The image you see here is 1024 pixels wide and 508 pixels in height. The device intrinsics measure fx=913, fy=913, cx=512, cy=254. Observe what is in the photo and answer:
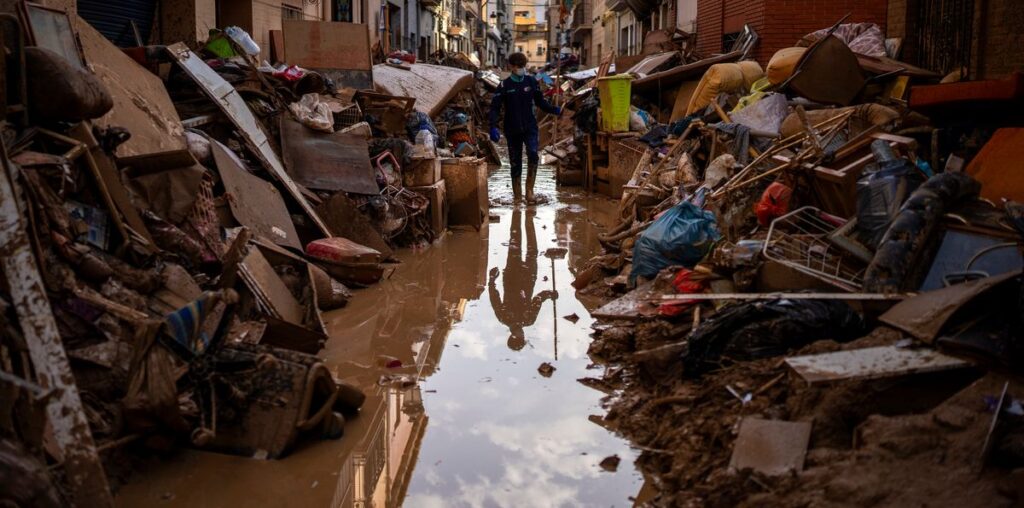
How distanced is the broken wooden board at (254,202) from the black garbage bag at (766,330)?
3816mm

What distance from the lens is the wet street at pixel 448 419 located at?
393 centimetres

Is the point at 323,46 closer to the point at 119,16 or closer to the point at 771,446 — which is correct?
the point at 119,16

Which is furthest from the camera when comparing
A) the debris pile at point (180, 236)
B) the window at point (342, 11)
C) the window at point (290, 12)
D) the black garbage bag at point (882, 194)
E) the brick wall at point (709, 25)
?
the window at point (342, 11)

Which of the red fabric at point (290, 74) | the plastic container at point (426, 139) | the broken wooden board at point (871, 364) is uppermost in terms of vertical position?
the red fabric at point (290, 74)

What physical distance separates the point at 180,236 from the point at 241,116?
2870 mm

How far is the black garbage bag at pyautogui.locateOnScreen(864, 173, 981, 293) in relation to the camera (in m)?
4.62

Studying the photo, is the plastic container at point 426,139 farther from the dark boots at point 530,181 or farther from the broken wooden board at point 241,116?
the dark boots at point 530,181

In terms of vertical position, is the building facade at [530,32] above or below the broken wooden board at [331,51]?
above

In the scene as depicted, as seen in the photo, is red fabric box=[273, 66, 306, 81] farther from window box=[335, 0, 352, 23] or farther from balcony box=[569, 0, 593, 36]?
balcony box=[569, 0, 593, 36]

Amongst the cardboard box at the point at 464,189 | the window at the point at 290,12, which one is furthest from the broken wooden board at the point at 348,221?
the window at the point at 290,12

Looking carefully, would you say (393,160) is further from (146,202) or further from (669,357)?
(669,357)

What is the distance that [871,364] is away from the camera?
3.73 meters

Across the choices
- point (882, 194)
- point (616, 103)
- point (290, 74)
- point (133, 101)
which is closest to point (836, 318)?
point (882, 194)

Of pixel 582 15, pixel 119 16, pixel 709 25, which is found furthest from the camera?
pixel 582 15
